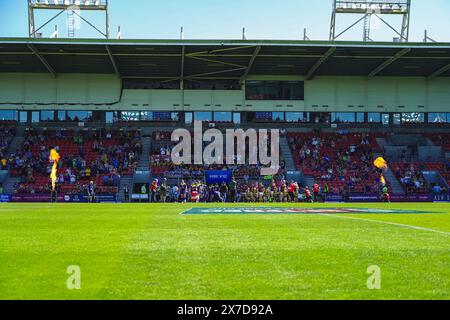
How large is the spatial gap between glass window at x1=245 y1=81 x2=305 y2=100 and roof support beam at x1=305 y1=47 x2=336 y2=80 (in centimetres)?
122

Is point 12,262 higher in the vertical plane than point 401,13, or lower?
lower

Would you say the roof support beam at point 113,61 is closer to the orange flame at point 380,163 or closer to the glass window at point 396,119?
the orange flame at point 380,163

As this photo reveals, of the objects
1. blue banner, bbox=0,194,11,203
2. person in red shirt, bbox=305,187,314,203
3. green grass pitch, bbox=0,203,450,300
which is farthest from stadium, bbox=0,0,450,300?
green grass pitch, bbox=0,203,450,300

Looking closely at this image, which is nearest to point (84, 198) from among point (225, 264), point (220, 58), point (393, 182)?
point (220, 58)

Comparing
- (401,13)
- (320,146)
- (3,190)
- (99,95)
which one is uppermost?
(401,13)

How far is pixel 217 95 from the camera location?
54688 millimetres

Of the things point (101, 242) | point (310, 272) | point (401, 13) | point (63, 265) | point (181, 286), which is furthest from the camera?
point (401, 13)

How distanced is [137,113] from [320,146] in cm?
1718

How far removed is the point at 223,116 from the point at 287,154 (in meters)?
7.87

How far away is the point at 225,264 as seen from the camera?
7617 millimetres

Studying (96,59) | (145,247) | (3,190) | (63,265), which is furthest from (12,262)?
(96,59)

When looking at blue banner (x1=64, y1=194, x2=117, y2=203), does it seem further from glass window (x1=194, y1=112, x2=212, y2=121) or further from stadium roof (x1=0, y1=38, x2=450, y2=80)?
glass window (x1=194, y1=112, x2=212, y2=121)

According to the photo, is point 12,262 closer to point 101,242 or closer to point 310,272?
point 101,242
